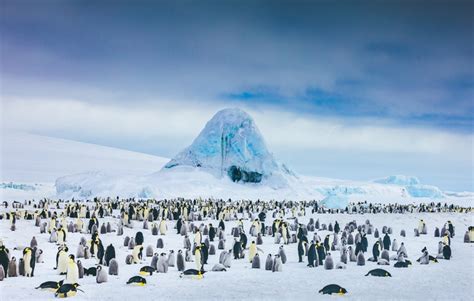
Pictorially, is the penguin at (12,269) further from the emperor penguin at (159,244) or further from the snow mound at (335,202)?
the snow mound at (335,202)

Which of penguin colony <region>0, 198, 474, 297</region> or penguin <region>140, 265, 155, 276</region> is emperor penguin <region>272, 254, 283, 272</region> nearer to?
penguin colony <region>0, 198, 474, 297</region>

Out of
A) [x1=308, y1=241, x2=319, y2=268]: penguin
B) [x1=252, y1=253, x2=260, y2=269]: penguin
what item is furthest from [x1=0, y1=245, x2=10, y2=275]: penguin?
[x1=308, y1=241, x2=319, y2=268]: penguin

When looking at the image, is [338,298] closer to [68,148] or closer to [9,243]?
[9,243]


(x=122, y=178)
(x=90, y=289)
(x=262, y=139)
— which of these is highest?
(x=262, y=139)

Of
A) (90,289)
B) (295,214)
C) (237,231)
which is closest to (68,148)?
(295,214)

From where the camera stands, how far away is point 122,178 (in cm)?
5025

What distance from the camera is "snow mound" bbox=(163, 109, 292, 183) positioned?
55.2 meters

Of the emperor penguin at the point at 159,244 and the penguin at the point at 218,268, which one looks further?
the emperor penguin at the point at 159,244

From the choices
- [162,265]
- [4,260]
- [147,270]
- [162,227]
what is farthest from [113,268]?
[162,227]

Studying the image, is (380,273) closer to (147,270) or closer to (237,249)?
(237,249)

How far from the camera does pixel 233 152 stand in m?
55.9

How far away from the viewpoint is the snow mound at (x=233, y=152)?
55.2 metres

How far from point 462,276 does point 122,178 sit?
4100cm

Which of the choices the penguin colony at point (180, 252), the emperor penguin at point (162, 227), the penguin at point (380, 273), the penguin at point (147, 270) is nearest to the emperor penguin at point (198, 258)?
the penguin colony at point (180, 252)
